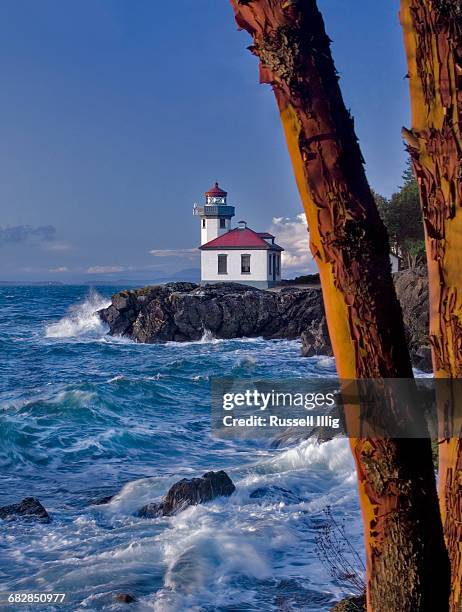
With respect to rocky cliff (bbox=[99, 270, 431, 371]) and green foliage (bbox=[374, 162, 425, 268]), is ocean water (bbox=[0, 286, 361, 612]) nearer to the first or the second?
rocky cliff (bbox=[99, 270, 431, 371])

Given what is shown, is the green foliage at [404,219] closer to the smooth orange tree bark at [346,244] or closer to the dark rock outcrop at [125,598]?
the dark rock outcrop at [125,598]

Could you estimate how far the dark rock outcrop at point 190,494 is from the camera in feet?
34.4

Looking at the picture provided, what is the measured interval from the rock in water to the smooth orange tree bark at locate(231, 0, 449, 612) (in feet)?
28.4

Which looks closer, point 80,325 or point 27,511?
point 27,511

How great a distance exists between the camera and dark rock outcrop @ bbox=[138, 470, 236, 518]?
10.5 m

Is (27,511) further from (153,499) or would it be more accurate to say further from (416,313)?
(416,313)

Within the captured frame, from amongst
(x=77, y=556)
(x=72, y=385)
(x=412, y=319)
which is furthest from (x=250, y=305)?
(x=77, y=556)

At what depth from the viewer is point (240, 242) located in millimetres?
52938

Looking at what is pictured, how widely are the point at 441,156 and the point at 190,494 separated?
894 cm

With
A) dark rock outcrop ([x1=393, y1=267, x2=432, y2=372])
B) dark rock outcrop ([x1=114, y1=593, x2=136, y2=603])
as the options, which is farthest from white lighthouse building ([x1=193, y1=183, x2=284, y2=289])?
dark rock outcrop ([x1=114, y1=593, x2=136, y2=603])

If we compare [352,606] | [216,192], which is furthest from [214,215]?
[352,606]

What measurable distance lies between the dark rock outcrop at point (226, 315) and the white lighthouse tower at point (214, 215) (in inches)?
538

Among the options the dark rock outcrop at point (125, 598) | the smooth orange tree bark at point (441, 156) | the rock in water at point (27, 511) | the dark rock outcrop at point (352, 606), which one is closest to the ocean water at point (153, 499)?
the dark rock outcrop at point (125, 598)

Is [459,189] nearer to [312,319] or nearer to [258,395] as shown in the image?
[258,395]
